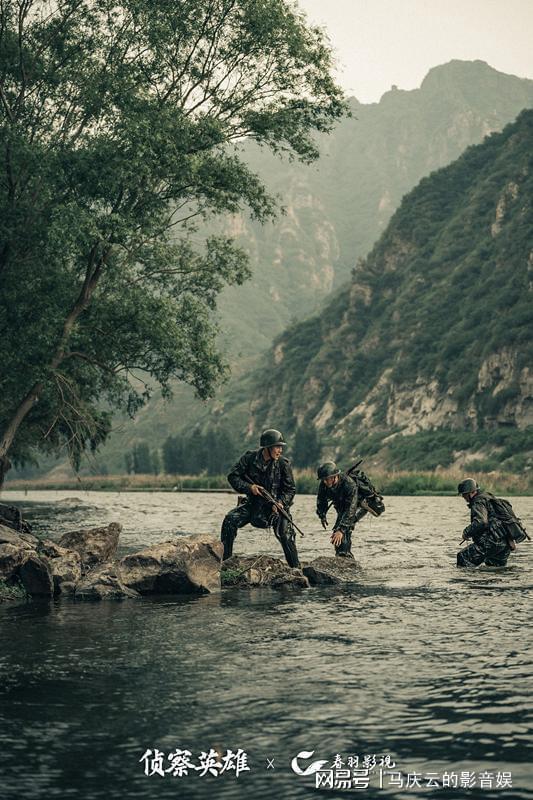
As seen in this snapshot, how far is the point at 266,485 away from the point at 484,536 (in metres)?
4.56

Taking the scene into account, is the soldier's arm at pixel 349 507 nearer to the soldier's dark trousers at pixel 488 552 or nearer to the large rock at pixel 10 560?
the soldier's dark trousers at pixel 488 552

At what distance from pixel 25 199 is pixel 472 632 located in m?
23.0

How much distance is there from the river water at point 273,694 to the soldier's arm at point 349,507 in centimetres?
247

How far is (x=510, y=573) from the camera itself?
16734 mm

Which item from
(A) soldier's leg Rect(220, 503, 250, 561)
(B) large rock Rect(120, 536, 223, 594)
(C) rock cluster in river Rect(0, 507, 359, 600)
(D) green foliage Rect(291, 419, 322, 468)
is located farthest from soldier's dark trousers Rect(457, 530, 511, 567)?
(D) green foliage Rect(291, 419, 322, 468)

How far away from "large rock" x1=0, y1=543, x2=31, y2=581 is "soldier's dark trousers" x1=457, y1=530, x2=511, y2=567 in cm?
817

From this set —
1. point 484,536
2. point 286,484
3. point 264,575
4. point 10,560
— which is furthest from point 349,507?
point 10,560

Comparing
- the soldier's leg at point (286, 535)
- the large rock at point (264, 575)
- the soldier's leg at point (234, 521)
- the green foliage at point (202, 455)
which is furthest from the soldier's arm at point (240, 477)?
the green foliage at point (202, 455)

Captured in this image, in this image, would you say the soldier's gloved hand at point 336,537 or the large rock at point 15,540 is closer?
the soldier's gloved hand at point 336,537

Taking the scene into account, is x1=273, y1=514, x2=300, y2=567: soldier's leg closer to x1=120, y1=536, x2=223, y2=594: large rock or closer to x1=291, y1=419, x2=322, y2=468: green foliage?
x1=120, y1=536, x2=223, y2=594: large rock

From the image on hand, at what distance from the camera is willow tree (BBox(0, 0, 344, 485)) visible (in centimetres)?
2702

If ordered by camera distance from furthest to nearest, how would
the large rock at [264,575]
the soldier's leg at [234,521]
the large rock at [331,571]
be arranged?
the soldier's leg at [234,521]
the large rock at [331,571]
the large rock at [264,575]

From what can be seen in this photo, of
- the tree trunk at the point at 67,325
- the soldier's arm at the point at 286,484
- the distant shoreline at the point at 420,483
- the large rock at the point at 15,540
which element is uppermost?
the tree trunk at the point at 67,325

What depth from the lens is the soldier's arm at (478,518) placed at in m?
17.0
